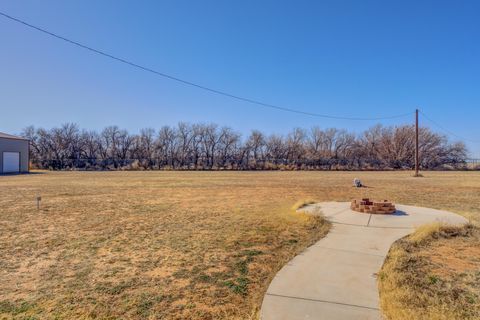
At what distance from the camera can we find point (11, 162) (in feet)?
114

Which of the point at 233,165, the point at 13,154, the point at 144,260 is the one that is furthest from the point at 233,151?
the point at 144,260

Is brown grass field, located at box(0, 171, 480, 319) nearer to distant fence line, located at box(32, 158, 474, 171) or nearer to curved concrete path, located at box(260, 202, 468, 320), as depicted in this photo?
curved concrete path, located at box(260, 202, 468, 320)

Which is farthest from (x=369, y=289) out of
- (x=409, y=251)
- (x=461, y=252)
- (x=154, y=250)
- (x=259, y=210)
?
(x=259, y=210)

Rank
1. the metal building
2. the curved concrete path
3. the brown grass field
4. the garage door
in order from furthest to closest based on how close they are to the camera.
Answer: the garage door < the metal building < the brown grass field < the curved concrete path

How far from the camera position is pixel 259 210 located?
8.73 metres

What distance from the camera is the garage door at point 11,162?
33984 millimetres

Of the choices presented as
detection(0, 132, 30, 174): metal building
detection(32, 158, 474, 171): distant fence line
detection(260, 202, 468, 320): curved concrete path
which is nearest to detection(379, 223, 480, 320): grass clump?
detection(260, 202, 468, 320): curved concrete path

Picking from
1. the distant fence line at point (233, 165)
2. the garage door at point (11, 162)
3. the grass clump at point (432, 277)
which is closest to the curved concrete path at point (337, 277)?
the grass clump at point (432, 277)

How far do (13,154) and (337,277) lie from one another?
41.3 meters

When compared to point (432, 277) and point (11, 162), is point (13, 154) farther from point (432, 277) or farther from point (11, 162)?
point (432, 277)

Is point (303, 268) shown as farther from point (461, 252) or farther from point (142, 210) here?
point (142, 210)

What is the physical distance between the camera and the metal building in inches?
→ 1328

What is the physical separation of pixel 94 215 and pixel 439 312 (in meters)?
7.68

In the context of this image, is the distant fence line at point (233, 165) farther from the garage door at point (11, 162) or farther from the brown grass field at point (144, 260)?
the brown grass field at point (144, 260)
